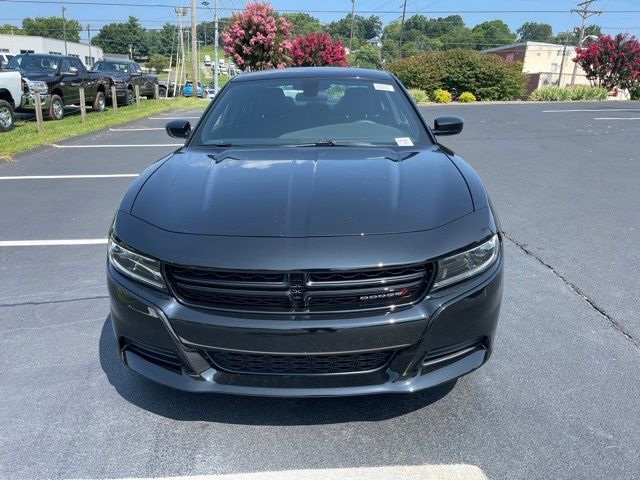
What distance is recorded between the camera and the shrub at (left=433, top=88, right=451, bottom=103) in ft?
84.0

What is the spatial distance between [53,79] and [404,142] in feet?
49.1

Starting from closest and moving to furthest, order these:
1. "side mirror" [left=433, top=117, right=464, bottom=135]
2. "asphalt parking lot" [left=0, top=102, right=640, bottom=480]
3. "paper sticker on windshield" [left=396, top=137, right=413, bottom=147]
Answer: "asphalt parking lot" [left=0, top=102, right=640, bottom=480] → "paper sticker on windshield" [left=396, top=137, right=413, bottom=147] → "side mirror" [left=433, top=117, right=464, bottom=135]

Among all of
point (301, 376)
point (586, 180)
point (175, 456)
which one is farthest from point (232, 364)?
point (586, 180)

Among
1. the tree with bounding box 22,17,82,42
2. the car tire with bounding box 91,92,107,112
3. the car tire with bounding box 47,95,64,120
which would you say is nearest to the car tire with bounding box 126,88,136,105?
the car tire with bounding box 91,92,107,112

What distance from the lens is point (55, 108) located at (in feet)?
51.6

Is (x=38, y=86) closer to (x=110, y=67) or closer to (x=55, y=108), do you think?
(x=55, y=108)

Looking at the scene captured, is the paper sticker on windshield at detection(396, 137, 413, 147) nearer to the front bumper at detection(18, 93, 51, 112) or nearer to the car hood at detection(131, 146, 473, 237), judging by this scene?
the car hood at detection(131, 146, 473, 237)

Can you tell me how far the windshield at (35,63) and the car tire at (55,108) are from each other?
34.9 inches

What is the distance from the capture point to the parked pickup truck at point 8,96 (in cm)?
1244

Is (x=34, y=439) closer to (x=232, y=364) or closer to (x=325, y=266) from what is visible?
(x=232, y=364)

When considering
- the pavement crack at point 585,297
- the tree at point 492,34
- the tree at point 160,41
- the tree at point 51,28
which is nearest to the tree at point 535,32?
the tree at point 492,34

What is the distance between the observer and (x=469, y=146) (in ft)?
37.2

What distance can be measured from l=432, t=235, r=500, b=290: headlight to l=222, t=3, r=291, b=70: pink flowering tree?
24.5m

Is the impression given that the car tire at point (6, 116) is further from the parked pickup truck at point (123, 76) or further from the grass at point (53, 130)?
the parked pickup truck at point (123, 76)
